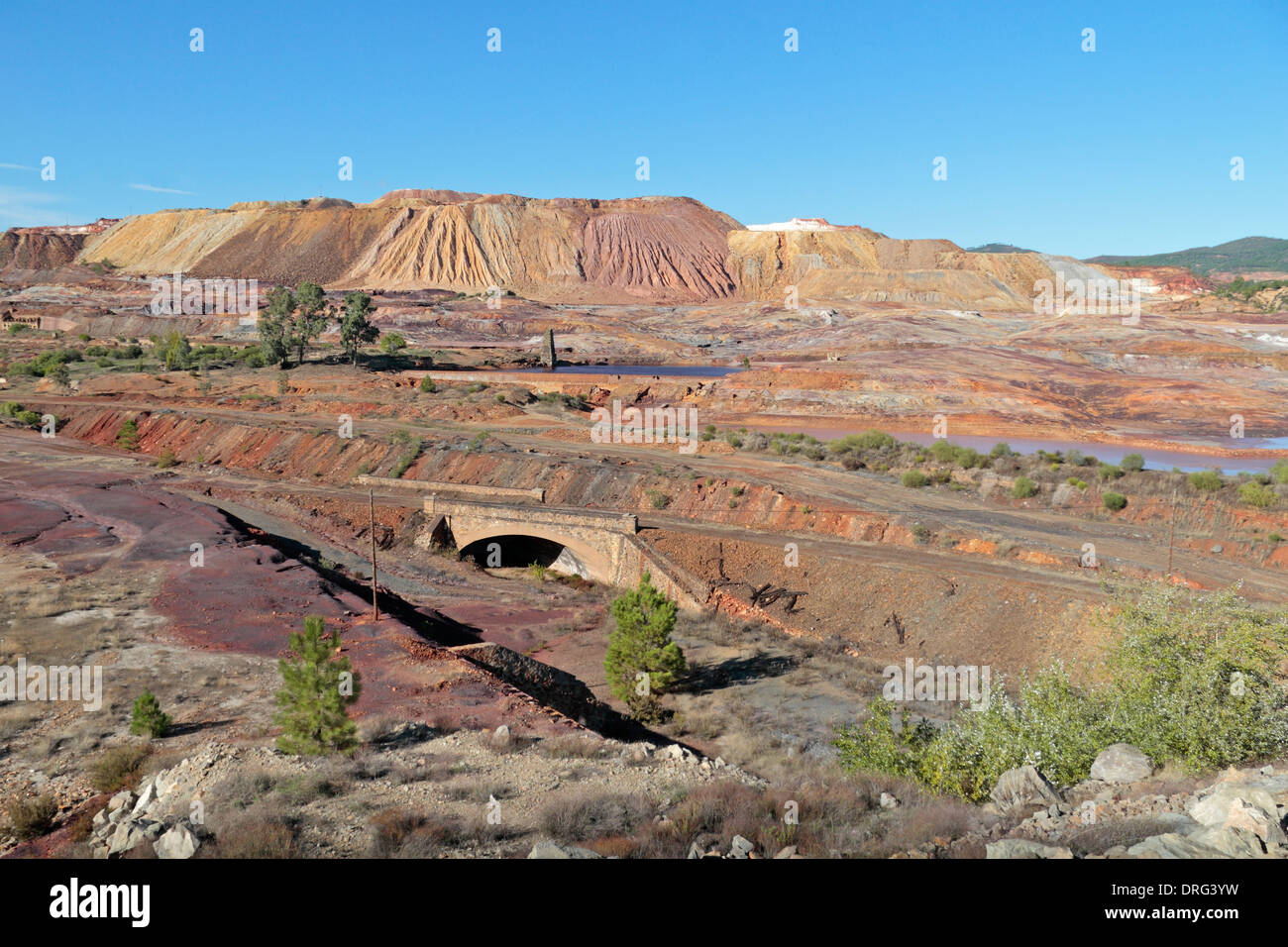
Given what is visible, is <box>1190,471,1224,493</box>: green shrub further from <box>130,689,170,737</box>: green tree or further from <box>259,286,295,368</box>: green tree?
<box>259,286,295,368</box>: green tree

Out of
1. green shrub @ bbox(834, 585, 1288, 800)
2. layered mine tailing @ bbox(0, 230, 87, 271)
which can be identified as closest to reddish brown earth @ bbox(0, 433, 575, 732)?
green shrub @ bbox(834, 585, 1288, 800)

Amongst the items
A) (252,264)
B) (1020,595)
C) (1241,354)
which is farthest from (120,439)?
(252,264)

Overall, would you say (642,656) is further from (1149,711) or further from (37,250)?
(37,250)

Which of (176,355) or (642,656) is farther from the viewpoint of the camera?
(176,355)

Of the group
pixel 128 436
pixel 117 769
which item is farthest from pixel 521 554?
pixel 128 436

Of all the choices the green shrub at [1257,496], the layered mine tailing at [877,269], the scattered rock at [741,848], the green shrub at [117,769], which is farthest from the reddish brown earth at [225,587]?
the layered mine tailing at [877,269]

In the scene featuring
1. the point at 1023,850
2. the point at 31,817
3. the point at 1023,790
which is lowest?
the point at 31,817

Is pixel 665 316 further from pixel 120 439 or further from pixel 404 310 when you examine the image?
pixel 120 439
